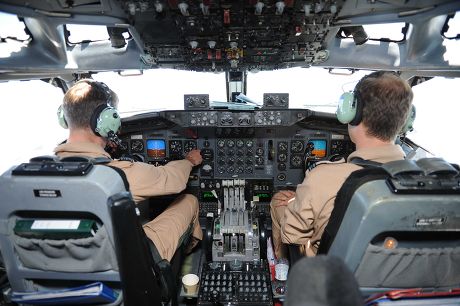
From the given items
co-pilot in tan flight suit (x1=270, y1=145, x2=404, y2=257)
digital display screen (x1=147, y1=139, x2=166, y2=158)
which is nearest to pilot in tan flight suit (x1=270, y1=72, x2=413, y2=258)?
co-pilot in tan flight suit (x1=270, y1=145, x2=404, y2=257)

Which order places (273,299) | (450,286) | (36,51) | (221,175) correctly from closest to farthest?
(450,286), (273,299), (36,51), (221,175)

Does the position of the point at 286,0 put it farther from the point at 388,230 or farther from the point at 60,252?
the point at 60,252

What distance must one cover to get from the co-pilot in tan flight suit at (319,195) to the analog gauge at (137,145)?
191 cm

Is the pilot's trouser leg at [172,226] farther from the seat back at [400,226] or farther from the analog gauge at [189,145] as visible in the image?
the seat back at [400,226]

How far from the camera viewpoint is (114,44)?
2.84m

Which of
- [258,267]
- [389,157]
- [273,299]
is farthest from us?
[258,267]

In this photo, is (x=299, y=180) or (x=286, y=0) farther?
(x=299, y=180)

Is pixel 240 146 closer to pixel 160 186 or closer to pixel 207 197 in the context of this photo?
pixel 207 197

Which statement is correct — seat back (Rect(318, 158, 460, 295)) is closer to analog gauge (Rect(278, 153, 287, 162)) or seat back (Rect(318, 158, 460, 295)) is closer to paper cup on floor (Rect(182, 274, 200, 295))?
paper cup on floor (Rect(182, 274, 200, 295))

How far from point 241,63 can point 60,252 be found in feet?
7.32

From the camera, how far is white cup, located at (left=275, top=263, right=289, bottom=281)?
2.27m

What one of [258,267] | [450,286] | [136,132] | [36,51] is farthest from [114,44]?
[450,286]

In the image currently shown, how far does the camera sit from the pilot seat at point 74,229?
1276 millimetres

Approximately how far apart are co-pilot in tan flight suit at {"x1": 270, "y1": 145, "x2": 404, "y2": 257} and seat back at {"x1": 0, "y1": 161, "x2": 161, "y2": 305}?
74 cm
